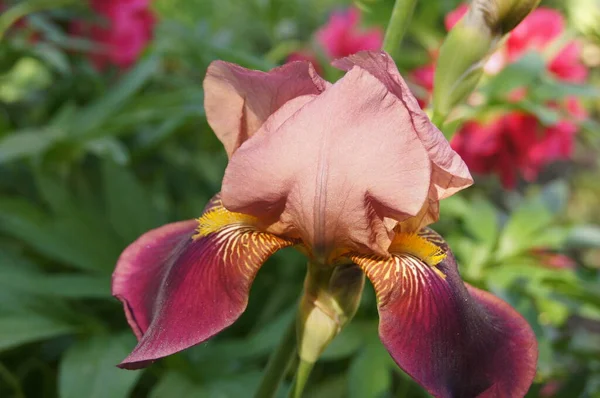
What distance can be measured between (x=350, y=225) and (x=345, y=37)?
46.1 inches

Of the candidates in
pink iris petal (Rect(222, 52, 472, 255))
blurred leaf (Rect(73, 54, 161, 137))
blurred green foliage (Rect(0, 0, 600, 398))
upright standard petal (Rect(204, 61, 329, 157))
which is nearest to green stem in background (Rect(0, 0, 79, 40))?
blurred green foliage (Rect(0, 0, 600, 398))

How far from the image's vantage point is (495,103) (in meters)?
1.14

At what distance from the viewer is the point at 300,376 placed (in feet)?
2.06

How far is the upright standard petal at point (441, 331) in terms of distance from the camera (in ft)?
1.68

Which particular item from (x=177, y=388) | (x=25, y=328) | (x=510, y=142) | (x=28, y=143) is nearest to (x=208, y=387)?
(x=177, y=388)

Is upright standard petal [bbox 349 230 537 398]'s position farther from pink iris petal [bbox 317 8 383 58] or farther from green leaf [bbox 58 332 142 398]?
pink iris petal [bbox 317 8 383 58]

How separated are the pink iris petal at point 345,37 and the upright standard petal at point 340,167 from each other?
43.3 inches

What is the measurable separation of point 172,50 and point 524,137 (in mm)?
730

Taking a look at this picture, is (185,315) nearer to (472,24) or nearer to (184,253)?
(184,253)

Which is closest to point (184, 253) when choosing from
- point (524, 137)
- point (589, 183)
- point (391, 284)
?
point (391, 284)

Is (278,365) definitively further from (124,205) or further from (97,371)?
(124,205)

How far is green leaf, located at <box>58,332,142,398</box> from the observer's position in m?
0.87

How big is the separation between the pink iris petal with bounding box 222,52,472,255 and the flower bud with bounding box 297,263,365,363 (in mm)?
53

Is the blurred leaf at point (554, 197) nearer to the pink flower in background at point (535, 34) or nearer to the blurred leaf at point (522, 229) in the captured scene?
the blurred leaf at point (522, 229)
